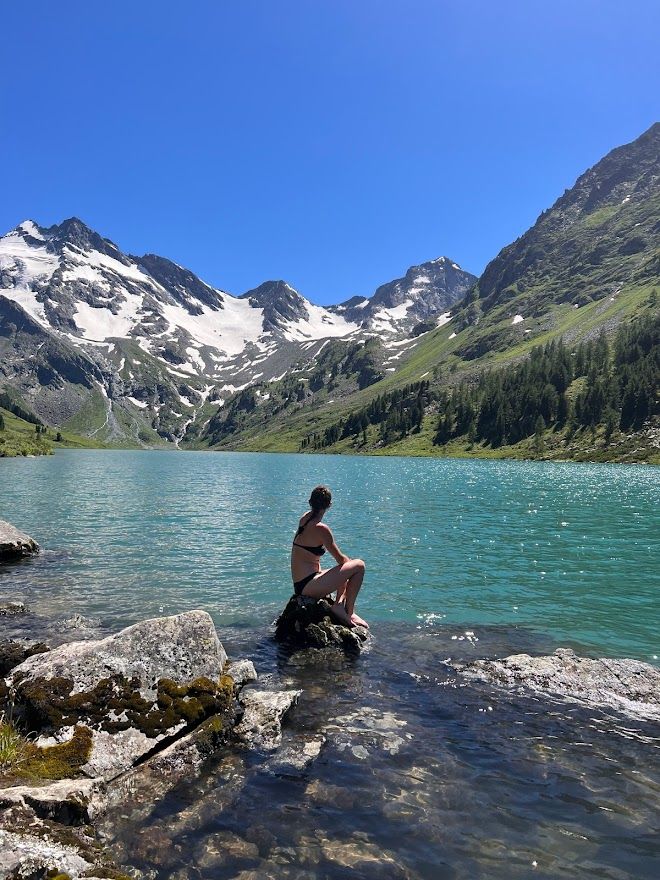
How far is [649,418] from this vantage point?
549 ft

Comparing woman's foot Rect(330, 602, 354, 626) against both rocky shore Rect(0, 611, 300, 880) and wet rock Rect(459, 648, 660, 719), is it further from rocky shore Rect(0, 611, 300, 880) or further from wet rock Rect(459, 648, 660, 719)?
rocky shore Rect(0, 611, 300, 880)

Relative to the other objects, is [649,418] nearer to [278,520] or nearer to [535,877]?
[278,520]

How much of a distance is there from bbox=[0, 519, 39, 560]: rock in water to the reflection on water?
2704 centimetres

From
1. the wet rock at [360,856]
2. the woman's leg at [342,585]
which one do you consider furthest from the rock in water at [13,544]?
the wet rock at [360,856]

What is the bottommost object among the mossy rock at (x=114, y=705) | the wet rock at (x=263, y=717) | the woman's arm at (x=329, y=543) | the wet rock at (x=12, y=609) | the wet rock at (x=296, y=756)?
the wet rock at (x=12, y=609)

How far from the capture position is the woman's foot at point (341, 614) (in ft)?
59.4

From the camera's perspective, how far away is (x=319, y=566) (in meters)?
17.9

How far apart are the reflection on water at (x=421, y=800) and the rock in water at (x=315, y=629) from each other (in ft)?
11.2

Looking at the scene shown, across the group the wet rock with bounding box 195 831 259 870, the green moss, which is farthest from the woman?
the wet rock with bounding box 195 831 259 870

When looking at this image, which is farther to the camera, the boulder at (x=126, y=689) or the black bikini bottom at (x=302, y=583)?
the black bikini bottom at (x=302, y=583)

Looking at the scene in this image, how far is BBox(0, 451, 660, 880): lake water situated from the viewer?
27.1 ft

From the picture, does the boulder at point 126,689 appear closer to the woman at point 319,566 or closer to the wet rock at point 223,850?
the wet rock at point 223,850

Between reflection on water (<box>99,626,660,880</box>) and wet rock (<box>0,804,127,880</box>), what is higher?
wet rock (<box>0,804,127,880</box>)

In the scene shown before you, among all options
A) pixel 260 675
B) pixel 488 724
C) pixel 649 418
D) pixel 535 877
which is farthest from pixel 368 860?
pixel 649 418
